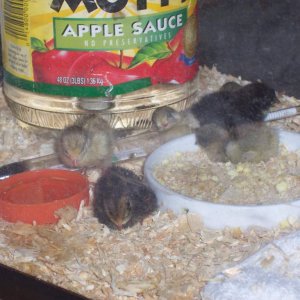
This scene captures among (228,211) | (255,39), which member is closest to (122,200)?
(228,211)

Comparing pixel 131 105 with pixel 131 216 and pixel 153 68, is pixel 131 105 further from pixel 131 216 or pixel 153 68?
pixel 131 216

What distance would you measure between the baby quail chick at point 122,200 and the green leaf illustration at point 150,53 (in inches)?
13.7

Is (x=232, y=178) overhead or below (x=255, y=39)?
below

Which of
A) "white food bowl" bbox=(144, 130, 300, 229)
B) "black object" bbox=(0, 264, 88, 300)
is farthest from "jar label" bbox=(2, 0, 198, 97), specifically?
"black object" bbox=(0, 264, 88, 300)

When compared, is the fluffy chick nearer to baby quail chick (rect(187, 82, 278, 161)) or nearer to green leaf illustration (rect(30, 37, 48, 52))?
baby quail chick (rect(187, 82, 278, 161))

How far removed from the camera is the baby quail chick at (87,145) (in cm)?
207

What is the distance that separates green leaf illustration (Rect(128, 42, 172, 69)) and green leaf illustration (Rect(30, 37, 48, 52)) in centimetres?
22

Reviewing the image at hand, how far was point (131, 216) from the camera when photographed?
1.77m

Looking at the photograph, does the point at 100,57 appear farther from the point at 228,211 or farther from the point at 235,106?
the point at 228,211

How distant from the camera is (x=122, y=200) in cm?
176

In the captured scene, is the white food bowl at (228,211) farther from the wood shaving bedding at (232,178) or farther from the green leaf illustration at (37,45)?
the green leaf illustration at (37,45)

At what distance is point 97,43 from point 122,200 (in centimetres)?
50

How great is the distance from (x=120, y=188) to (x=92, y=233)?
0.37 ft

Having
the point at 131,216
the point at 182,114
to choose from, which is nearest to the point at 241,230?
the point at 131,216
